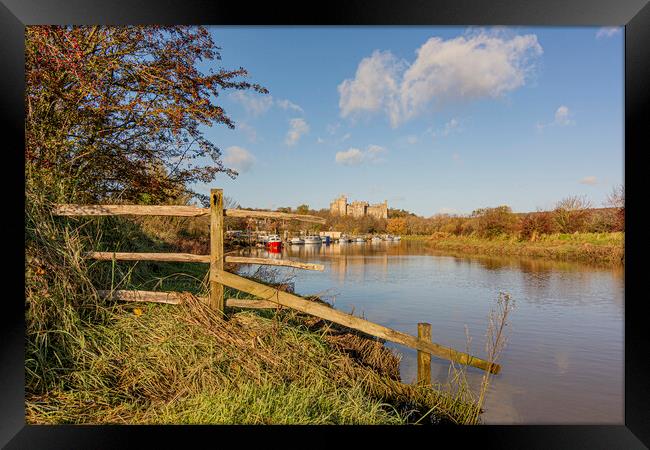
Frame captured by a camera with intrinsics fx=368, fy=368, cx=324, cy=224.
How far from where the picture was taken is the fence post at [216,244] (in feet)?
10.7

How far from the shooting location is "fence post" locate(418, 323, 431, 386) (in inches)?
144

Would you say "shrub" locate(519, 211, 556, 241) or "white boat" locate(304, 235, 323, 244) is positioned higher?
"shrub" locate(519, 211, 556, 241)

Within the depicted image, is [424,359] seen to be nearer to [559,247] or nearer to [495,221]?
[559,247]

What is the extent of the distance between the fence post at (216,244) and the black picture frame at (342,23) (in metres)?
1.09

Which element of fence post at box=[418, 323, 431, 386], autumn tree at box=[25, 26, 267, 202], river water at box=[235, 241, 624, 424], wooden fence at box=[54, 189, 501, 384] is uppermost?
autumn tree at box=[25, 26, 267, 202]

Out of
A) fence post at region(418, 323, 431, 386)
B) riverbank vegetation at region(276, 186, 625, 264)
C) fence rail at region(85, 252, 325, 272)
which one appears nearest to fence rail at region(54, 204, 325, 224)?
fence rail at region(85, 252, 325, 272)

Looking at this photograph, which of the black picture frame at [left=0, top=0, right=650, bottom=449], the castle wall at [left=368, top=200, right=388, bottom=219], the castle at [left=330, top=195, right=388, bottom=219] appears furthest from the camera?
the castle wall at [left=368, top=200, right=388, bottom=219]

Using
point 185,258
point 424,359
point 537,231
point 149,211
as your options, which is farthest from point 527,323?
point 537,231

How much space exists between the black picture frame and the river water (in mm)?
1428

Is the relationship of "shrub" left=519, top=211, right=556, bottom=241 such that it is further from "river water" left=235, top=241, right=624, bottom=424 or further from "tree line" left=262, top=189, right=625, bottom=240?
"river water" left=235, top=241, right=624, bottom=424

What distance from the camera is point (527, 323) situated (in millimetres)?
7434

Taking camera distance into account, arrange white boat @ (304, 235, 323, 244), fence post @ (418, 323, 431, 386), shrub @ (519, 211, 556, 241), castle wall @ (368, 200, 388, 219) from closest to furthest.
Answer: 1. fence post @ (418, 323, 431, 386)
2. shrub @ (519, 211, 556, 241)
3. white boat @ (304, 235, 323, 244)
4. castle wall @ (368, 200, 388, 219)

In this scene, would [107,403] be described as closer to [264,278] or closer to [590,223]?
[264,278]

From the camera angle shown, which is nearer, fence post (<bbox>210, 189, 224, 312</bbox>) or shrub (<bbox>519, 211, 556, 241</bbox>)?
fence post (<bbox>210, 189, 224, 312</bbox>)
